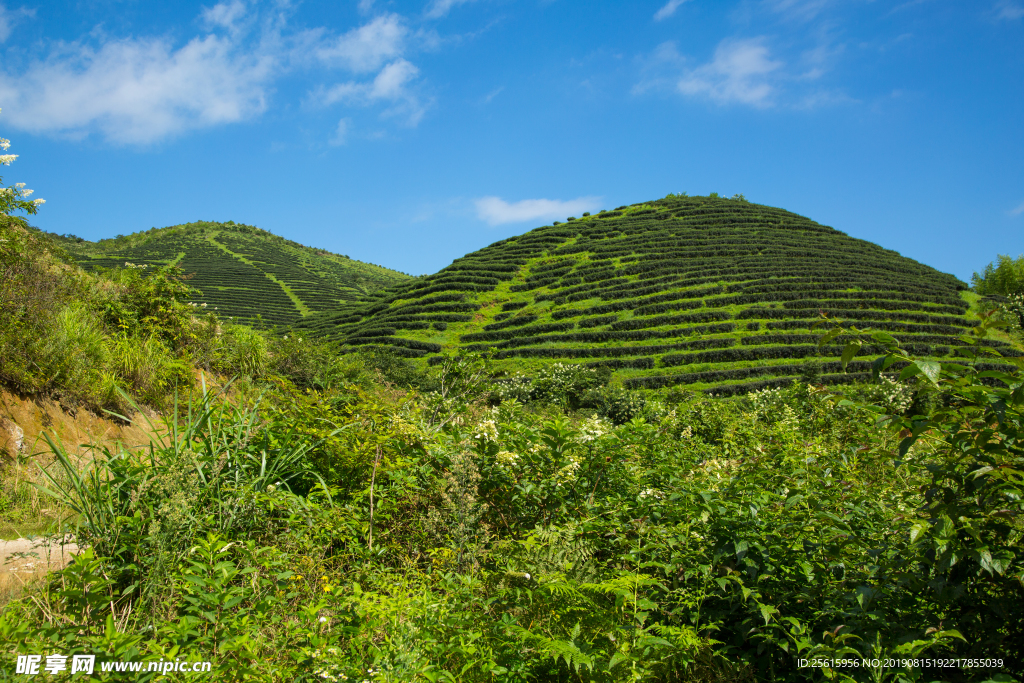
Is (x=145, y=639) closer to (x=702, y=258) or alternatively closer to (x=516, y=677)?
(x=516, y=677)

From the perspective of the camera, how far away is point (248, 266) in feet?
244

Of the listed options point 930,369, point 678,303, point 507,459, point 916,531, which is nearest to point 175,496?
point 507,459

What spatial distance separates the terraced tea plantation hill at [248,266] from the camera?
5654cm

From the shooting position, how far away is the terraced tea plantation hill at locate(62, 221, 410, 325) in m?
56.5

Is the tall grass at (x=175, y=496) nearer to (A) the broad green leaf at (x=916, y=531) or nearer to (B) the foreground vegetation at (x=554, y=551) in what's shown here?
(B) the foreground vegetation at (x=554, y=551)

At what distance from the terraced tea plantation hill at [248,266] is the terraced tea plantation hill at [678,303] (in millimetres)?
10109

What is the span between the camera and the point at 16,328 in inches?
200

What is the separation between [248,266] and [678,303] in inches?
2525

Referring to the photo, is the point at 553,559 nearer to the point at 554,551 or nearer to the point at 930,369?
the point at 554,551

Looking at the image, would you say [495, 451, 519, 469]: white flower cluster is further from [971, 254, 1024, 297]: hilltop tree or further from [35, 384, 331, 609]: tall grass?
[971, 254, 1024, 297]: hilltop tree

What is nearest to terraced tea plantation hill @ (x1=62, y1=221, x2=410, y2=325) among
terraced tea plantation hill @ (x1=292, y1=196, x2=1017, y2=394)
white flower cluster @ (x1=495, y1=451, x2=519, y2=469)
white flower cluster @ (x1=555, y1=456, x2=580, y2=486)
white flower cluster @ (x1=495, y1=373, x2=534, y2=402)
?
terraced tea plantation hill @ (x1=292, y1=196, x2=1017, y2=394)

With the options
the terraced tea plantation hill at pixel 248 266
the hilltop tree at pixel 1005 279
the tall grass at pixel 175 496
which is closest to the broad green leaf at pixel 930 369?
the tall grass at pixel 175 496

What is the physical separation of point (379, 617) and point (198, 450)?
2.04 metres

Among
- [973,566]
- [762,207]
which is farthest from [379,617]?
[762,207]
